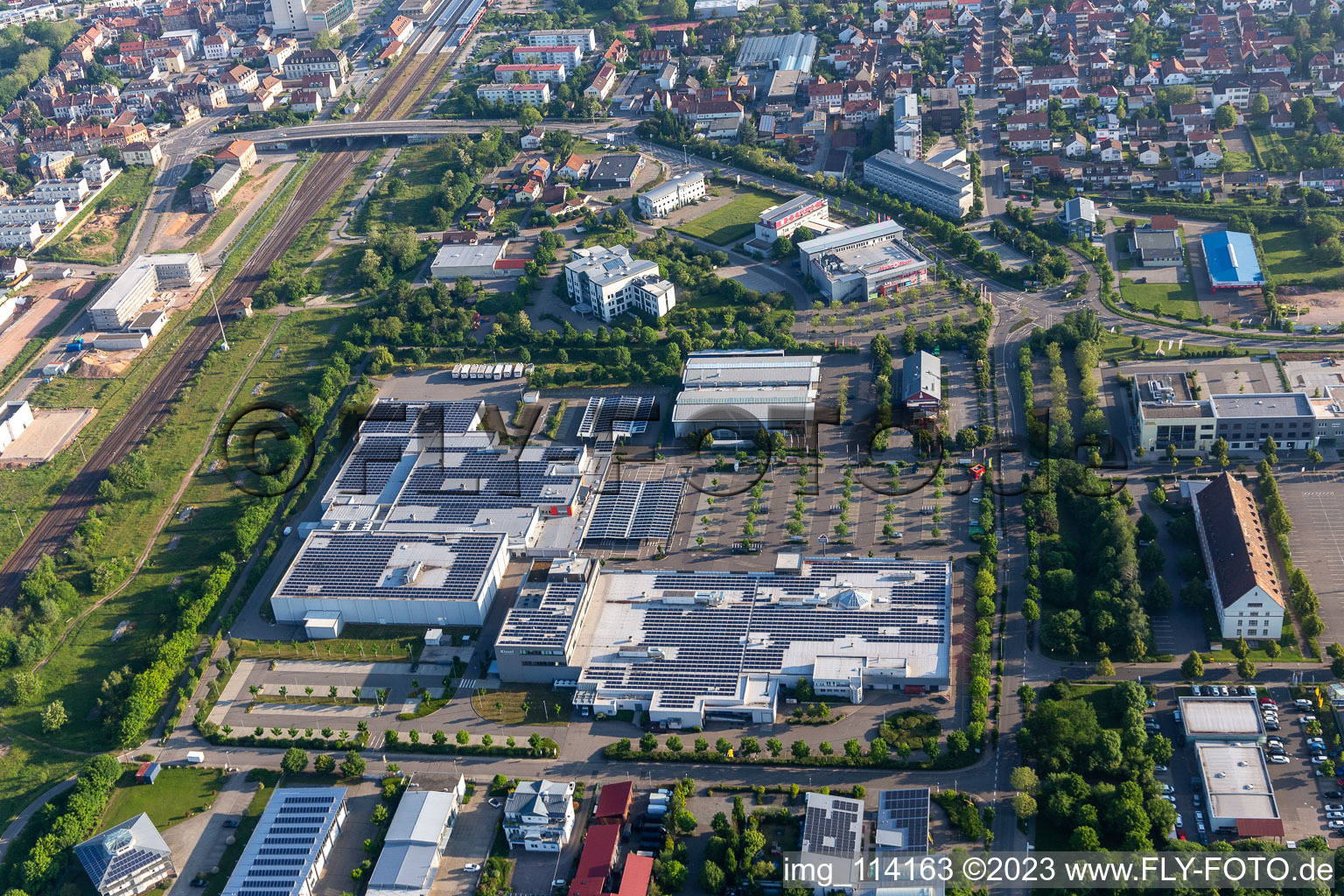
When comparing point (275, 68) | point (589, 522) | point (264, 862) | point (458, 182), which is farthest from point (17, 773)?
point (275, 68)

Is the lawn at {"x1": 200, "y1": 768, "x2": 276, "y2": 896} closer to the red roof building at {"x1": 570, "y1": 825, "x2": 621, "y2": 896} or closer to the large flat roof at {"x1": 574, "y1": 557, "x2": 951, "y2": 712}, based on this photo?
the red roof building at {"x1": 570, "y1": 825, "x2": 621, "y2": 896}

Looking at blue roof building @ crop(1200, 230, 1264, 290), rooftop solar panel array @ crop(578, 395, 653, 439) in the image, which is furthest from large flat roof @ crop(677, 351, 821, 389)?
blue roof building @ crop(1200, 230, 1264, 290)

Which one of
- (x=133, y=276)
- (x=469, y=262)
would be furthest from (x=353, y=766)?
(x=133, y=276)

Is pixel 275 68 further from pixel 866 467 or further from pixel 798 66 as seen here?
pixel 866 467

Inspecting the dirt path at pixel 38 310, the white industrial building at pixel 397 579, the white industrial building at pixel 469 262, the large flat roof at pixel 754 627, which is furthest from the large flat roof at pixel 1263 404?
the dirt path at pixel 38 310

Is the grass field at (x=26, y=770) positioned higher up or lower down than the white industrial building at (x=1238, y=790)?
lower down

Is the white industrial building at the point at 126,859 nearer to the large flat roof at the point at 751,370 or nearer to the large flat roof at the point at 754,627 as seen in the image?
the large flat roof at the point at 754,627
